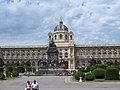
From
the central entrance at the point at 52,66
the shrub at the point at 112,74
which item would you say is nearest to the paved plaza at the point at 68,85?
the shrub at the point at 112,74

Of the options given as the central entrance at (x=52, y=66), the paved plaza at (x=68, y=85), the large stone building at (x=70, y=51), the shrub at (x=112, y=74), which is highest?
the large stone building at (x=70, y=51)

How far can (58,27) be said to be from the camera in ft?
484

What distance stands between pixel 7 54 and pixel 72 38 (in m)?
31.5

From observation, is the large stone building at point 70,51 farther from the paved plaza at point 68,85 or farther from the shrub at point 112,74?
the paved plaza at point 68,85

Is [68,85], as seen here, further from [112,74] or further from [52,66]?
[52,66]

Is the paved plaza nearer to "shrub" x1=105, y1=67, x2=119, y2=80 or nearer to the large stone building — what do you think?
"shrub" x1=105, y1=67, x2=119, y2=80

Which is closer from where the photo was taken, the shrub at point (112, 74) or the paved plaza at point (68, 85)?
the paved plaza at point (68, 85)

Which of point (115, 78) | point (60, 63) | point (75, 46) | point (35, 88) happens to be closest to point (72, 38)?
point (75, 46)

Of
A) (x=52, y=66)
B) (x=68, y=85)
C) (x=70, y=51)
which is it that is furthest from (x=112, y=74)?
(x=70, y=51)

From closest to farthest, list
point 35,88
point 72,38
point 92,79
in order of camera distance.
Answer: point 35,88 < point 92,79 < point 72,38

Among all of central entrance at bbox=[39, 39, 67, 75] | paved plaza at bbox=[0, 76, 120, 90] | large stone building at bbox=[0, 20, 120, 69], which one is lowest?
paved plaza at bbox=[0, 76, 120, 90]

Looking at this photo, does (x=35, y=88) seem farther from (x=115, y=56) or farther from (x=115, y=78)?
(x=115, y=56)

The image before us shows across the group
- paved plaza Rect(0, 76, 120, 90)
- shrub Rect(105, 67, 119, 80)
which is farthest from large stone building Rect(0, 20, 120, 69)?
paved plaza Rect(0, 76, 120, 90)

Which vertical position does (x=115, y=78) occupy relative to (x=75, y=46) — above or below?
below
